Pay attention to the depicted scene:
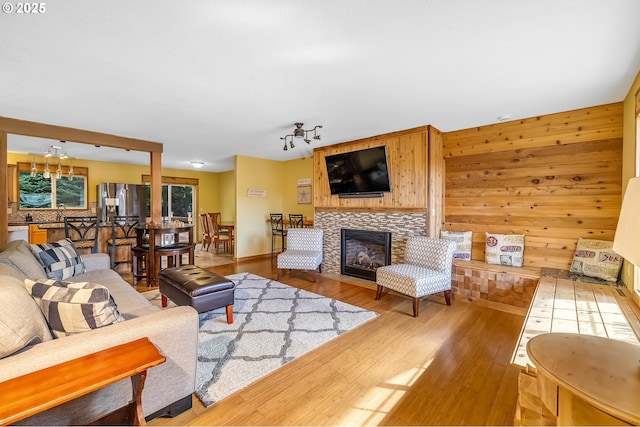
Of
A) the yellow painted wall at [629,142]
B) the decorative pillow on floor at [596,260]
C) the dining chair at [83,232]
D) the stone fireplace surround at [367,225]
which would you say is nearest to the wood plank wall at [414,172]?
the stone fireplace surround at [367,225]

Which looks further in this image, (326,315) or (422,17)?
(326,315)

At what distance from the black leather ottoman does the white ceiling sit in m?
1.84

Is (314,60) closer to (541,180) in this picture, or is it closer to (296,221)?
(541,180)

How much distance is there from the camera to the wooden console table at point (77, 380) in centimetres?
88

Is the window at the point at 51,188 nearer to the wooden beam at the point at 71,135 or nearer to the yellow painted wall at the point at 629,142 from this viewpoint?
the wooden beam at the point at 71,135

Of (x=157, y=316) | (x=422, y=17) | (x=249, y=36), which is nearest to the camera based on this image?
(x=157, y=316)

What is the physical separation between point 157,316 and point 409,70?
2.47 metres

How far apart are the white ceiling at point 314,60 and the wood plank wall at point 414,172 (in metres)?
0.39

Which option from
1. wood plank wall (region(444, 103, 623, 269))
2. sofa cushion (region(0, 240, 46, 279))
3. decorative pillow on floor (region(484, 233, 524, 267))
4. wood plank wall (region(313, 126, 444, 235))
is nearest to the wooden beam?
sofa cushion (region(0, 240, 46, 279))

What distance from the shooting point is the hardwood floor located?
1611 millimetres

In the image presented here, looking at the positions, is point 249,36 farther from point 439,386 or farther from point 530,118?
point 530,118

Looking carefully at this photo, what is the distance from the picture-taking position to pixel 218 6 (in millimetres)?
1520

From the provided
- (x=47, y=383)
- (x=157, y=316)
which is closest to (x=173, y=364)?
(x=157, y=316)

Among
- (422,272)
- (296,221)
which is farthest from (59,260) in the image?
(296,221)
